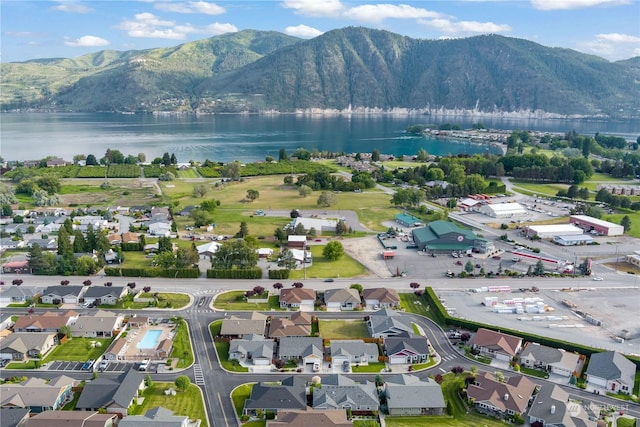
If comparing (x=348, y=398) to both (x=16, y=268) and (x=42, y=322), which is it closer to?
(x=42, y=322)

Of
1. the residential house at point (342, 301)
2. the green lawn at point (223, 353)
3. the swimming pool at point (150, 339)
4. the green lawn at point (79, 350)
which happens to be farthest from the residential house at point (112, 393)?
the residential house at point (342, 301)

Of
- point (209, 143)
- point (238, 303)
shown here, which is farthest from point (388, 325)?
point (209, 143)

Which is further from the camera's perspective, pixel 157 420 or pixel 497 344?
pixel 497 344

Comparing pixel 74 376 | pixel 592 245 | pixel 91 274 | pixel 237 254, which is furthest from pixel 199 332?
pixel 592 245

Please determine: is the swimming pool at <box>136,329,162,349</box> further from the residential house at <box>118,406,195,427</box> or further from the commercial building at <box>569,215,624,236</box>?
the commercial building at <box>569,215,624,236</box>

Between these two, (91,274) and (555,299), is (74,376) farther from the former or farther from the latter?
(555,299)

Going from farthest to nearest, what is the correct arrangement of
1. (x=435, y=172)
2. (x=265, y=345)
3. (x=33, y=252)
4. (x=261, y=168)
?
1. (x=261, y=168)
2. (x=435, y=172)
3. (x=33, y=252)
4. (x=265, y=345)

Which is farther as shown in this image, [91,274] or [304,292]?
[91,274]
